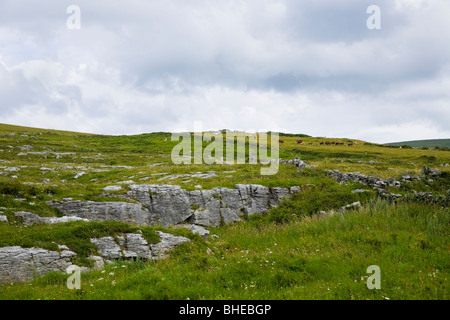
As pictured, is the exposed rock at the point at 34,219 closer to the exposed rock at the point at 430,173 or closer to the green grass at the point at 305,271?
the green grass at the point at 305,271

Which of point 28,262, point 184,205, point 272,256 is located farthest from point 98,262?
point 184,205

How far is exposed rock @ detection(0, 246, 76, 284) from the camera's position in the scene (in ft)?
30.2

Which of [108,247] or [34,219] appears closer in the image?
[108,247]

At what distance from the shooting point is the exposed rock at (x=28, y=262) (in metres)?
9.21

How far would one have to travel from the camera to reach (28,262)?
9.80 m

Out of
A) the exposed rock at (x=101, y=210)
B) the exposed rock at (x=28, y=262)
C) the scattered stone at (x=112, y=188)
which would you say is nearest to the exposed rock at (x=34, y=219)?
the exposed rock at (x=101, y=210)

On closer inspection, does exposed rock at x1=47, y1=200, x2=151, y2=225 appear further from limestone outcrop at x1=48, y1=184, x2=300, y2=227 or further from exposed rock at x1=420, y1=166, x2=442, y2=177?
exposed rock at x1=420, y1=166, x2=442, y2=177

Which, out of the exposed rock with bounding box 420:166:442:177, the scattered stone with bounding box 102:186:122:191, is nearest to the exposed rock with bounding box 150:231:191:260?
the scattered stone with bounding box 102:186:122:191

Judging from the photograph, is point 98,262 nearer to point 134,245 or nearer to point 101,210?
point 134,245

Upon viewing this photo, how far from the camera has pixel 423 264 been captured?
26.0ft
